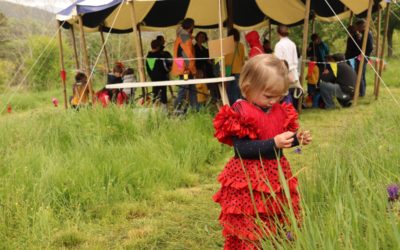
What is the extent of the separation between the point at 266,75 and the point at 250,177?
49 centimetres

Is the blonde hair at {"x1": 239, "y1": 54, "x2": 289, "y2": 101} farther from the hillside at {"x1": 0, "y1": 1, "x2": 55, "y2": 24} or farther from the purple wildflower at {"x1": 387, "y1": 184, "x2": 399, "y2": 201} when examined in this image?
the hillside at {"x1": 0, "y1": 1, "x2": 55, "y2": 24}

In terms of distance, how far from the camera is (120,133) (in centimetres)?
479

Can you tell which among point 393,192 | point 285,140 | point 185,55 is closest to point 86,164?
point 285,140

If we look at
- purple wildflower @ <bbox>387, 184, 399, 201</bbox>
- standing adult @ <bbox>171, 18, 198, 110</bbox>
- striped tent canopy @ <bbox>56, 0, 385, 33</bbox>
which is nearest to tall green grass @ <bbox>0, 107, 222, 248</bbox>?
standing adult @ <bbox>171, 18, 198, 110</bbox>

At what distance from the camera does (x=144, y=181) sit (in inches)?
144

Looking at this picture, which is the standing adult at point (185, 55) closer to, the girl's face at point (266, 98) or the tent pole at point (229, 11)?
the tent pole at point (229, 11)

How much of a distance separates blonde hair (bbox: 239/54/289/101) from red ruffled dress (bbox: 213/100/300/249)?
0.11m

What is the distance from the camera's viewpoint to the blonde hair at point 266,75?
6.31ft

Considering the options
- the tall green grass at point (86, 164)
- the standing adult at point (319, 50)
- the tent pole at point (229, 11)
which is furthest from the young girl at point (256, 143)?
the standing adult at point (319, 50)

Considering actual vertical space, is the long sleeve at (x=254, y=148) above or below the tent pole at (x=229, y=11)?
below

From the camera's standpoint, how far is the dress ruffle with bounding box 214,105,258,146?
1.98m

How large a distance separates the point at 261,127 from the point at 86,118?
3.39 meters

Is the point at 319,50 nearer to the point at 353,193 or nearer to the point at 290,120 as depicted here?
the point at 290,120

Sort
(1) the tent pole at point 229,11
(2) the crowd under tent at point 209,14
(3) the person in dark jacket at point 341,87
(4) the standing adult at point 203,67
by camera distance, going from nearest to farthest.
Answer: (3) the person in dark jacket at point 341,87, (1) the tent pole at point 229,11, (4) the standing adult at point 203,67, (2) the crowd under tent at point 209,14
